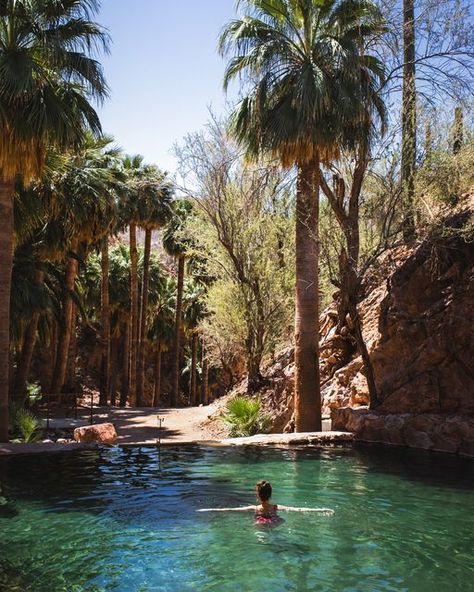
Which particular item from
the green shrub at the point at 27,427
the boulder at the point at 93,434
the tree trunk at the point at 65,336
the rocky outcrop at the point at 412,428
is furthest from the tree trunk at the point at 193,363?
the boulder at the point at 93,434

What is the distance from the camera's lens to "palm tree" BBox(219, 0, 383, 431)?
633 inches

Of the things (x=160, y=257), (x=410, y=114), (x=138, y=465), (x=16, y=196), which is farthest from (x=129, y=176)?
(x=138, y=465)

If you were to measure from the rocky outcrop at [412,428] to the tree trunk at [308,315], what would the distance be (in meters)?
1.09

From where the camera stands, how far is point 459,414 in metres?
15.4

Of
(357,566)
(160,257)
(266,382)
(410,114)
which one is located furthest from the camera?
(160,257)

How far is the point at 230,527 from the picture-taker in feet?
28.0

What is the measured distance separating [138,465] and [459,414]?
26.2ft

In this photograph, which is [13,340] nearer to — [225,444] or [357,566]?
[225,444]

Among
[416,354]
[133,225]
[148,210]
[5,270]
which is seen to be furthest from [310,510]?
[133,225]

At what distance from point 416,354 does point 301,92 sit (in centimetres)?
775

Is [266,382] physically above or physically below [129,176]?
below

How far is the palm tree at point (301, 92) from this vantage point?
1608 centimetres

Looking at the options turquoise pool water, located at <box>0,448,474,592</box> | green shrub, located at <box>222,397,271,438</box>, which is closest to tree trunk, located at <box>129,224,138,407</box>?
green shrub, located at <box>222,397,271,438</box>

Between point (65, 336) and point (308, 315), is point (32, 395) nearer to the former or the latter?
point (65, 336)
